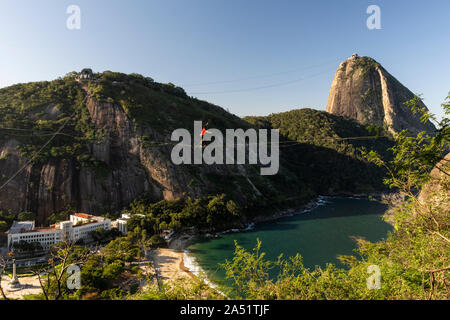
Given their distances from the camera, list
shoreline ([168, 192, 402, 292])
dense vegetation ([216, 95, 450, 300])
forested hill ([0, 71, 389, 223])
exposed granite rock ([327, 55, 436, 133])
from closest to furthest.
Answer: dense vegetation ([216, 95, 450, 300]) < shoreline ([168, 192, 402, 292]) < forested hill ([0, 71, 389, 223]) < exposed granite rock ([327, 55, 436, 133])

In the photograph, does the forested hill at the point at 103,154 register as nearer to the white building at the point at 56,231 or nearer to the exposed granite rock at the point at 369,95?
the white building at the point at 56,231

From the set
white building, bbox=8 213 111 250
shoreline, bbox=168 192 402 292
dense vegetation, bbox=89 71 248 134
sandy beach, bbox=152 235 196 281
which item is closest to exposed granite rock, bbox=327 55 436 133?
shoreline, bbox=168 192 402 292

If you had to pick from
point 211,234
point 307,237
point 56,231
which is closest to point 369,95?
point 307,237

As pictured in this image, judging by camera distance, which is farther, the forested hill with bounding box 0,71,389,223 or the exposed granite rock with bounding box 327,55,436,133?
the exposed granite rock with bounding box 327,55,436,133

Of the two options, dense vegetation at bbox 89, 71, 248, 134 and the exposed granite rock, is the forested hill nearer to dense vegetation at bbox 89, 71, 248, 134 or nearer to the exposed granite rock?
dense vegetation at bbox 89, 71, 248, 134

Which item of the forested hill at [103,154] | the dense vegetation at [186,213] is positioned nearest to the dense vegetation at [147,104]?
the forested hill at [103,154]
